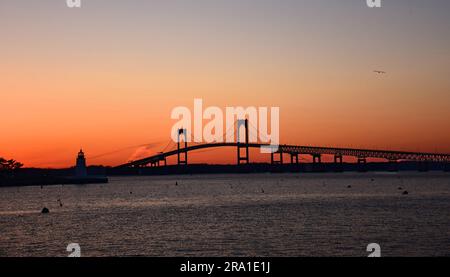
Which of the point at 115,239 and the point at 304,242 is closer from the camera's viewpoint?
the point at 304,242

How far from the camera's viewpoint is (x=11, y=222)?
44.9m

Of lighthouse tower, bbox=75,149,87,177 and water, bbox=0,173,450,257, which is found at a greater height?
lighthouse tower, bbox=75,149,87,177

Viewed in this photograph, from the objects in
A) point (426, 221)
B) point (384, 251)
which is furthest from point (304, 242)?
point (426, 221)

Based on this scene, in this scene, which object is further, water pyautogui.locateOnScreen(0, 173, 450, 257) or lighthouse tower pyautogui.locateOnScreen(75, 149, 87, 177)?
lighthouse tower pyautogui.locateOnScreen(75, 149, 87, 177)

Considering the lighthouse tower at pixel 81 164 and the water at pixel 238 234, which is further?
the lighthouse tower at pixel 81 164

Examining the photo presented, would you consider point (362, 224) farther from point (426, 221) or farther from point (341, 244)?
point (341, 244)

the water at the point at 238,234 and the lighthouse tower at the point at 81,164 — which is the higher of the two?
the lighthouse tower at the point at 81,164

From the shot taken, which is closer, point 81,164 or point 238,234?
point 238,234
